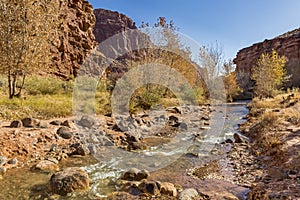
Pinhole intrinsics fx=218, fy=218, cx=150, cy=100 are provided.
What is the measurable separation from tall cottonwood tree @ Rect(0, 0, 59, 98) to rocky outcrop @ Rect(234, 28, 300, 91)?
105 feet

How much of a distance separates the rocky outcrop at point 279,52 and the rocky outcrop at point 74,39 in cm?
2533

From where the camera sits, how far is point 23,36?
344 inches

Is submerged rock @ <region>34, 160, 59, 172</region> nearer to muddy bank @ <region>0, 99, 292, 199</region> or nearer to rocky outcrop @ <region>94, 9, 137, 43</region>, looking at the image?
muddy bank @ <region>0, 99, 292, 199</region>

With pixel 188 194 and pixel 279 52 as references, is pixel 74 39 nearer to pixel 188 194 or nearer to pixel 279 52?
pixel 188 194

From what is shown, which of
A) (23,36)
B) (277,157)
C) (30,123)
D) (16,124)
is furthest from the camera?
(23,36)

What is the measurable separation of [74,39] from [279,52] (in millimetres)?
42520

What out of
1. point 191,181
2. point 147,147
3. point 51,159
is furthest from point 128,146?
point 191,181

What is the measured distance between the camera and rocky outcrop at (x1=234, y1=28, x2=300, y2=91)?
3756 centimetres

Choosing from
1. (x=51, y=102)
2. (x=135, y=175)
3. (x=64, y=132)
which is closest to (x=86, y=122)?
(x=64, y=132)

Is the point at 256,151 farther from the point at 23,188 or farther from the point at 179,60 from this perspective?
the point at 179,60

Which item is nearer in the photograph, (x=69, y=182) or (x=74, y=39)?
(x=69, y=182)

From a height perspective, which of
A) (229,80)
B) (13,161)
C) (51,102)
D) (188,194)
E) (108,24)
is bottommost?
(188,194)

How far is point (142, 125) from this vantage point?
347 inches

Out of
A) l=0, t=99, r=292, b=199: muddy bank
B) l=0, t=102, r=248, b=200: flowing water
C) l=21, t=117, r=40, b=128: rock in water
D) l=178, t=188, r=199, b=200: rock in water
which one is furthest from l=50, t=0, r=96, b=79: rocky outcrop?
l=178, t=188, r=199, b=200: rock in water
